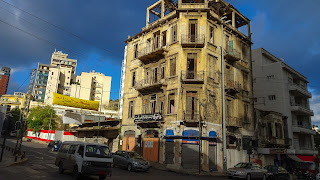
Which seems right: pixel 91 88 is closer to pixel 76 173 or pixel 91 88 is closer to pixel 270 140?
pixel 270 140

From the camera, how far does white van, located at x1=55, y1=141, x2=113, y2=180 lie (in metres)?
12.3

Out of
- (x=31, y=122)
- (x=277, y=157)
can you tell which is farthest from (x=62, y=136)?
(x=277, y=157)

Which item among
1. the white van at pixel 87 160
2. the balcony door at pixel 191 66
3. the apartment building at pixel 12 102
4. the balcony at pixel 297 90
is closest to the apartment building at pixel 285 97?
the balcony at pixel 297 90

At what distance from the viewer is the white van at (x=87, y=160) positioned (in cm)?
1227

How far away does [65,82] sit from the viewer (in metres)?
102

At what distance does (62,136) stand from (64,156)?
41.7 meters

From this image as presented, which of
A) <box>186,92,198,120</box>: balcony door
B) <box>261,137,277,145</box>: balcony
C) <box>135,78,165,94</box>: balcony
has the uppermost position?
<box>135,78,165,94</box>: balcony

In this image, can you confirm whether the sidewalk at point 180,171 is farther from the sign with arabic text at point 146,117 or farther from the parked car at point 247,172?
the sign with arabic text at point 146,117

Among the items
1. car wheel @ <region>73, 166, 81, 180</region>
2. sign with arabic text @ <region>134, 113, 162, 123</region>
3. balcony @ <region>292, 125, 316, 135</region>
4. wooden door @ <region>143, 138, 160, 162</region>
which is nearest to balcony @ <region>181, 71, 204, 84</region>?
sign with arabic text @ <region>134, 113, 162, 123</region>

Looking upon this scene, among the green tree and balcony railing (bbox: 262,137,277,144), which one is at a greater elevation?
the green tree

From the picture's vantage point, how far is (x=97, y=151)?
1330 centimetres

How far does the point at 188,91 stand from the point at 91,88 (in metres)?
78.1

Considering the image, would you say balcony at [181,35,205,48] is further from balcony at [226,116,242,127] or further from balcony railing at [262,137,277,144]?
balcony railing at [262,137,277,144]

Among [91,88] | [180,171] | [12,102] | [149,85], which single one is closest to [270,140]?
[180,171]
